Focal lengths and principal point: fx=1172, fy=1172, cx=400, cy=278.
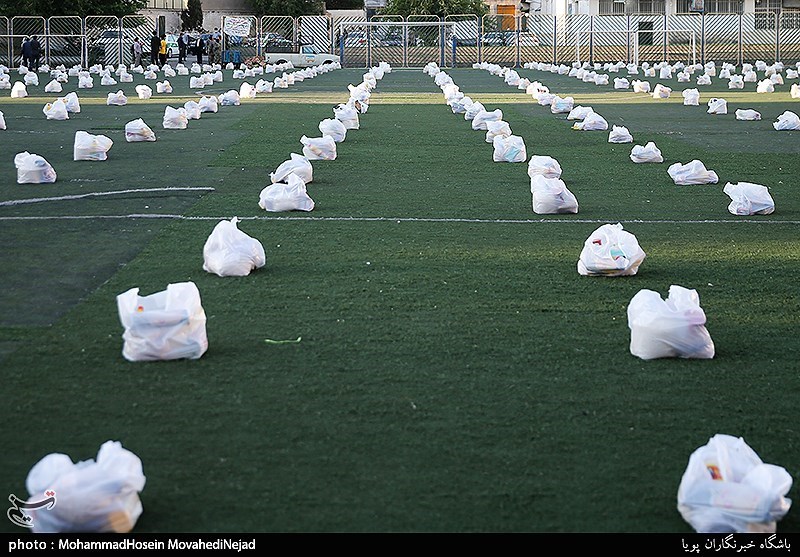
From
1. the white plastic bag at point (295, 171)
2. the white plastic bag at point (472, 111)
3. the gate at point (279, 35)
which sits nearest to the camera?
the white plastic bag at point (295, 171)

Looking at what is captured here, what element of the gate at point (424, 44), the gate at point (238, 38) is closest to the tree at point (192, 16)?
the gate at point (238, 38)

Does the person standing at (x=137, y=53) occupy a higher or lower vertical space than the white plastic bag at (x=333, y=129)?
higher

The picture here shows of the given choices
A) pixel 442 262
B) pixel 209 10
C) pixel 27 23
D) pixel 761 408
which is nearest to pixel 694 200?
pixel 442 262

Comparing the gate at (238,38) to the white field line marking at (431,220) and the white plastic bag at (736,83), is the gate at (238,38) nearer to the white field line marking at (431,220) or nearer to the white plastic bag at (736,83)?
the white plastic bag at (736,83)

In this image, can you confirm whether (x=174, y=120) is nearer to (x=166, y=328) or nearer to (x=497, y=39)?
(x=166, y=328)

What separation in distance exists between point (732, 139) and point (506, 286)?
423 inches

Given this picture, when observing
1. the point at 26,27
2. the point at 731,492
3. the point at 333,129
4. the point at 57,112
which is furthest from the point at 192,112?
the point at 26,27

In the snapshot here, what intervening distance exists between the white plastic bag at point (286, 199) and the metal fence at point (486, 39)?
4239 cm

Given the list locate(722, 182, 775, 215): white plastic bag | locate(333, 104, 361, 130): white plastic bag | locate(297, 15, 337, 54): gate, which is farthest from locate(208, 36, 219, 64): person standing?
locate(722, 182, 775, 215): white plastic bag

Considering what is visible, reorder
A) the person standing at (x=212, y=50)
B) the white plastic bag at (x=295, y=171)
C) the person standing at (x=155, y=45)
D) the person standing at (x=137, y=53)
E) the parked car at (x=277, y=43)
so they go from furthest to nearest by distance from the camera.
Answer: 1. the parked car at (x=277, y=43)
2. the person standing at (x=212, y=50)
3. the person standing at (x=155, y=45)
4. the person standing at (x=137, y=53)
5. the white plastic bag at (x=295, y=171)

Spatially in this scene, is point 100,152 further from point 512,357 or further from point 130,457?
point 130,457

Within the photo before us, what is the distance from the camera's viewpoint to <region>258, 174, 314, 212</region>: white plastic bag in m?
9.49

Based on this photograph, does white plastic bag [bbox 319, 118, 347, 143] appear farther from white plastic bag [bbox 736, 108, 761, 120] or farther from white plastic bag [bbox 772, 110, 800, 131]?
white plastic bag [bbox 736, 108, 761, 120]

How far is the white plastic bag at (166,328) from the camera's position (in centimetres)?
517
